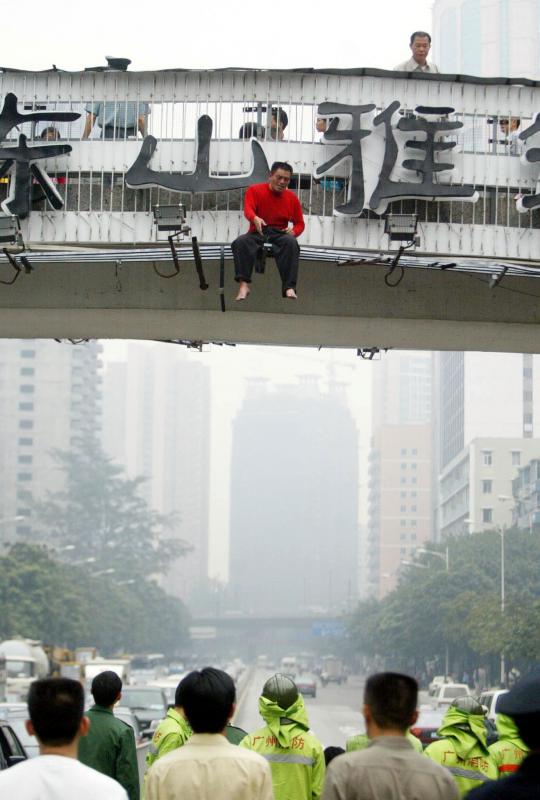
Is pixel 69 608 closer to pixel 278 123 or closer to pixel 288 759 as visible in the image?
pixel 278 123

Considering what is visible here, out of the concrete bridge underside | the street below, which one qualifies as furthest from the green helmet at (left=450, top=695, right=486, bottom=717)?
the street below

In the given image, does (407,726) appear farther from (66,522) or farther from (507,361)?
(66,522)

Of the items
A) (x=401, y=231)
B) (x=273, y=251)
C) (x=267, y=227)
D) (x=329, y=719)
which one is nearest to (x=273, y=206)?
(x=267, y=227)

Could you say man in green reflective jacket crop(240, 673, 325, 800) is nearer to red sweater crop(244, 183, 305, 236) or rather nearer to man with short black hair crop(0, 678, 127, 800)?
man with short black hair crop(0, 678, 127, 800)

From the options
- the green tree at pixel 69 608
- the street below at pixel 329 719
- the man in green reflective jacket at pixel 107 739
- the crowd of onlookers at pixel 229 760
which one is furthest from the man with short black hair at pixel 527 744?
the green tree at pixel 69 608

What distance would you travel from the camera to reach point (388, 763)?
4949 mm

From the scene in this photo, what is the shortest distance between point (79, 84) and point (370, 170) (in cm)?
317

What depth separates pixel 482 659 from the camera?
251 ft

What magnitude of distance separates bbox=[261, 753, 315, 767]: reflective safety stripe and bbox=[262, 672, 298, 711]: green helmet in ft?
0.84

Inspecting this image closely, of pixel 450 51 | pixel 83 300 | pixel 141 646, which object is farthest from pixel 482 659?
pixel 450 51

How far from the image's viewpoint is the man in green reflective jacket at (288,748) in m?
8.06

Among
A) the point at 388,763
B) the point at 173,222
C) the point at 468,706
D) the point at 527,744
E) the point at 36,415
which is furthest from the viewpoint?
the point at 36,415

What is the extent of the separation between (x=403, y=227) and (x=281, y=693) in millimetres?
6743

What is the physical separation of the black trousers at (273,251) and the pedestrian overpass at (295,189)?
1.81 feet
